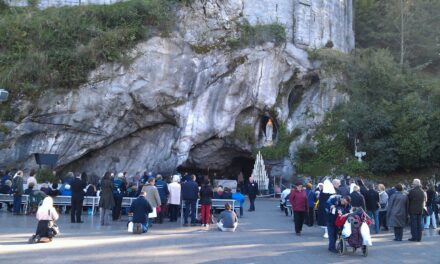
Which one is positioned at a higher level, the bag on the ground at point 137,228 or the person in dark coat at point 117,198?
the person in dark coat at point 117,198

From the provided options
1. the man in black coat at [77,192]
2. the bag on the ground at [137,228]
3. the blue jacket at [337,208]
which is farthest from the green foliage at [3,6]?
the blue jacket at [337,208]

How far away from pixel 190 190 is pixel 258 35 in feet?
54.1

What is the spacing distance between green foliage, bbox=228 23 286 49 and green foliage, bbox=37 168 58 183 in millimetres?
11995

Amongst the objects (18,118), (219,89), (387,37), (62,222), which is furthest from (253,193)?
(387,37)

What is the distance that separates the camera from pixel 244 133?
2977 cm

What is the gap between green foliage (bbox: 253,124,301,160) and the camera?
29812mm

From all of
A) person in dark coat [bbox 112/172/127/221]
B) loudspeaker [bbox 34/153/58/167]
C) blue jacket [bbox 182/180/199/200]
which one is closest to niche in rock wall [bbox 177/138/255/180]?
loudspeaker [bbox 34/153/58/167]

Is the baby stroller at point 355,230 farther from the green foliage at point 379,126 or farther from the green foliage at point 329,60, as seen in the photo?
the green foliage at point 329,60

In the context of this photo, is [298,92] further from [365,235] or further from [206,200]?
[365,235]

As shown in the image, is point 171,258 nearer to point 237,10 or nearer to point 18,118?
point 18,118

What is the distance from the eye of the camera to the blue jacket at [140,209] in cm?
1305

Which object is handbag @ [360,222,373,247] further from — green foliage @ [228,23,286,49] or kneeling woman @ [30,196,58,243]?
green foliage @ [228,23,286,49]

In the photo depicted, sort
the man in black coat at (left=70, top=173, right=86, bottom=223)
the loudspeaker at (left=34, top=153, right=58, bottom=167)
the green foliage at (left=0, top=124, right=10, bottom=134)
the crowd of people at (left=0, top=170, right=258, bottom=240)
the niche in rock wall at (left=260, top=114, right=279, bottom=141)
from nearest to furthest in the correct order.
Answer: the crowd of people at (left=0, top=170, right=258, bottom=240), the man in black coat at (left=70, top=173, right=86, bottom=223), the loudspeaker at (left=34, top=153, right=58, bottom=167), the green foliage at (left=0, top=124, right=10, bottom=134), the niche in rock wall at (left=260, top=114, right=279, bottom=141)

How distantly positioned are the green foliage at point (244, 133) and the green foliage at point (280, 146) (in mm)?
854
